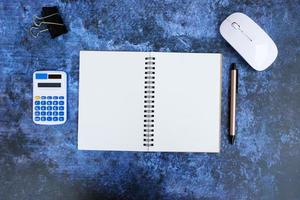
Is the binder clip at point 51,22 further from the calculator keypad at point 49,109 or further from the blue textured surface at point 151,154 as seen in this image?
the calculator keypad at point 49,109

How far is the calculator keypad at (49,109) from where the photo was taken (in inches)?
30.4

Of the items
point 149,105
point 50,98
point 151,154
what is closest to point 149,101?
point 149,105

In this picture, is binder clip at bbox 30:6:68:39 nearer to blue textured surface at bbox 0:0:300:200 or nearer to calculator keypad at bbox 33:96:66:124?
blue textured surface at bbox 0:0:300:200

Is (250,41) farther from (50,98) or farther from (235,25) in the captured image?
(50,98)

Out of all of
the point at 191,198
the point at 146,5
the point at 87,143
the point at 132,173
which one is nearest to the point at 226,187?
the point at 191,198

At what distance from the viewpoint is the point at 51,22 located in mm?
771

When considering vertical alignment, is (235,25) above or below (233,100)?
above

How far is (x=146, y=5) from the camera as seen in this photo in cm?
78

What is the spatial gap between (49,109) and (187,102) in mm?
323

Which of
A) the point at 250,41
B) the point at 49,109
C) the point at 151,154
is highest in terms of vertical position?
the point at 250,41

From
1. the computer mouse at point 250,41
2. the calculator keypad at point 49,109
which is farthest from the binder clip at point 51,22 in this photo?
the computer mouse at point 250,41

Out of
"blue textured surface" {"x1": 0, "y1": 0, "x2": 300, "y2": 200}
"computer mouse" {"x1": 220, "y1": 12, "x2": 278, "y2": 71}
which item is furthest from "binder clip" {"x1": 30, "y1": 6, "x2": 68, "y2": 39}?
"computer mouse" {"x1": 220, "y1": 12, "x2": 278, "y2": 71}

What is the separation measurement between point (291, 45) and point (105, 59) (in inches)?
17.3

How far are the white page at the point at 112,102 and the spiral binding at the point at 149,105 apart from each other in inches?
0.5
